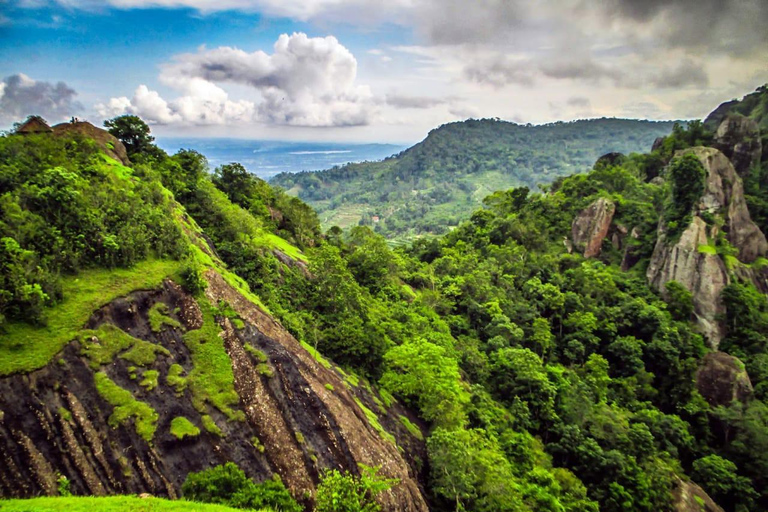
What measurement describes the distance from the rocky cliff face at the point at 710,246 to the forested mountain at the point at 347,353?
0.88 ft

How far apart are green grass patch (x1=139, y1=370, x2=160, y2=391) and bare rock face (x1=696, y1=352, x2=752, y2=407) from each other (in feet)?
160

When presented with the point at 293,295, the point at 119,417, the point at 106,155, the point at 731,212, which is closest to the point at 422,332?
the point at 293,295

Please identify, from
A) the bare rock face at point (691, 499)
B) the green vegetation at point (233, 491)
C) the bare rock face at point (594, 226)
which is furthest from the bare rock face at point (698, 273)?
the green vegetation at point (233, 491)

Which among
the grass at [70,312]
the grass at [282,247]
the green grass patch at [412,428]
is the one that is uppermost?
the grass at [70,312]

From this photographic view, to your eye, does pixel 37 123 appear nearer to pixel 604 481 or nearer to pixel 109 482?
pixel 109 482

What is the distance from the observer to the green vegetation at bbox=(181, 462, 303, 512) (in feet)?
41.9

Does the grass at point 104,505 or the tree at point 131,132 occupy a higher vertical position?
the tree at point 131,132

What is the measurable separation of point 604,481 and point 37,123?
45206 mm

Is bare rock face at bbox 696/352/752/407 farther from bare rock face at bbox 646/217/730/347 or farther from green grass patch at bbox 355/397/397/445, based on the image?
green grass patch at bbox 355/397/397/445

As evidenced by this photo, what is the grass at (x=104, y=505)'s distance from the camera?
9508mm

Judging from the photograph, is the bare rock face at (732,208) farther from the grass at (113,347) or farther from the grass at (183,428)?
the grass at (113,347)

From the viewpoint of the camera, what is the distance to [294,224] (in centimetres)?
4647

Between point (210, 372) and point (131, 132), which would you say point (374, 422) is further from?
point (131, 132)

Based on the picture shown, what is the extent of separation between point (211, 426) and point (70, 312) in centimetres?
632
